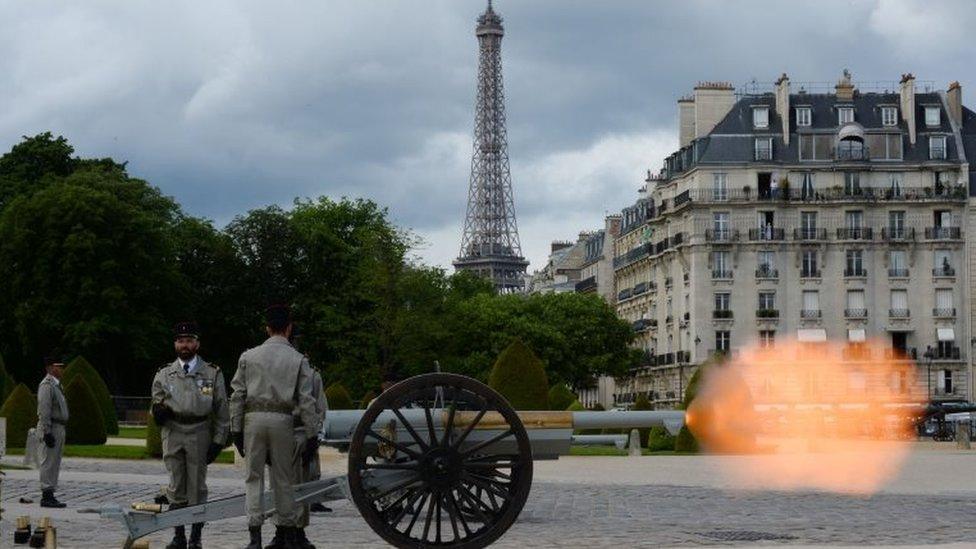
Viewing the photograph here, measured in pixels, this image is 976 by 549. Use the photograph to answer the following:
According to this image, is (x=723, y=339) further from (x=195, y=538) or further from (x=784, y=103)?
(x=195, y=538)

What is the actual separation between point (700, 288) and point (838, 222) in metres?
9.71

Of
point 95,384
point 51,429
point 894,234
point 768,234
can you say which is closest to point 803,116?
point 768,234

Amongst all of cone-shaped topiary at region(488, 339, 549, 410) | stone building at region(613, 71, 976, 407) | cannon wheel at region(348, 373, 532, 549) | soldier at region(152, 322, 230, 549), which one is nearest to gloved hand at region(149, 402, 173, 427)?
soldier at region(152, 322, 230, 549)

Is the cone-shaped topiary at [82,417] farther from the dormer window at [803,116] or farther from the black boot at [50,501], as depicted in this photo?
the dormer window at [803,116]

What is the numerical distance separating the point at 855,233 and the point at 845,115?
786 centimetres

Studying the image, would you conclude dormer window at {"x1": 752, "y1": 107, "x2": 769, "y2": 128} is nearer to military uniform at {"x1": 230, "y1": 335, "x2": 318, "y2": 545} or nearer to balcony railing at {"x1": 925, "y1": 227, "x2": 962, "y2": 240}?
balcony railing at {"x1": 925, "y1": 227, "x2": 962, "y2": 240}

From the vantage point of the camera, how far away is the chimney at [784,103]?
109000mm

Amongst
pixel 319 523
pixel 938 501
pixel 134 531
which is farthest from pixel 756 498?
pixel 134 531

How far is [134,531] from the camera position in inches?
642

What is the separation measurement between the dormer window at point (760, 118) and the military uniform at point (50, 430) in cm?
8659

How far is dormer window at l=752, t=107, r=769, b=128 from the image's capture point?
4301 inches

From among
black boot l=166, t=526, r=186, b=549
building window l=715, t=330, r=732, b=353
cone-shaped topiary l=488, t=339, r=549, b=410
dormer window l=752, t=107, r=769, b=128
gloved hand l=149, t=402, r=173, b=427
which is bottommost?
black boot l=166, t=526, r=186, b=549

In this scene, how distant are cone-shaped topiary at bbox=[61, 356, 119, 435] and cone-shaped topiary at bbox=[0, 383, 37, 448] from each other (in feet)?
21.9

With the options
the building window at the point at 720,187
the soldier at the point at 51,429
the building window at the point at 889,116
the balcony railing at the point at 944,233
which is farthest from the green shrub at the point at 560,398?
the building window at the point at 889,116
